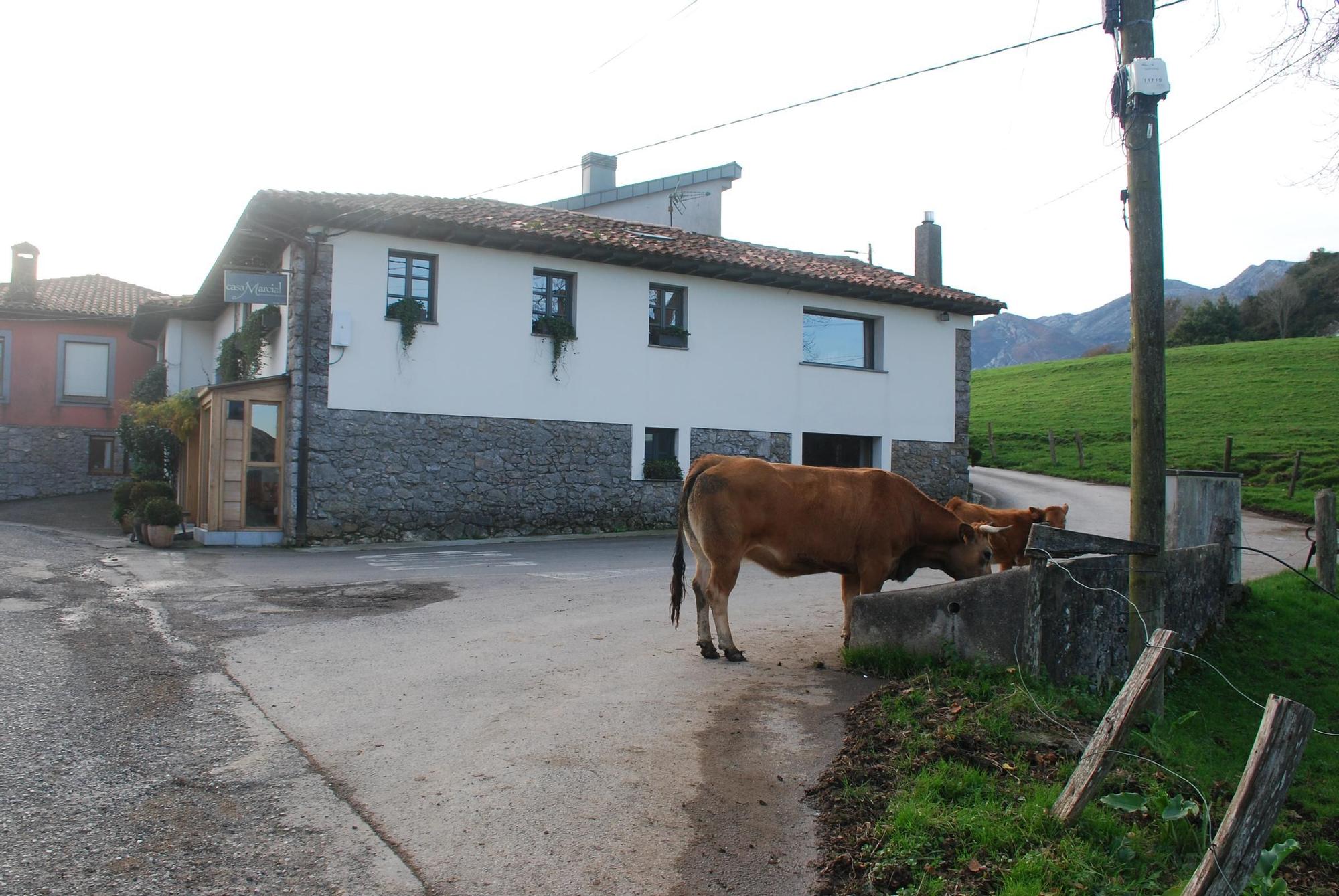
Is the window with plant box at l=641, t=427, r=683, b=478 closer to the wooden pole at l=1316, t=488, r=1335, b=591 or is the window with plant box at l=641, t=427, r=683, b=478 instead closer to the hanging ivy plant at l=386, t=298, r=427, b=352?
the hanging ivy plant at l=386, t=298, r=427, b=352

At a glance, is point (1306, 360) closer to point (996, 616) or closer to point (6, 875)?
point (996, 616)

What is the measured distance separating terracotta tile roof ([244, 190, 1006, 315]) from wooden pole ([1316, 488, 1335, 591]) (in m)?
12.2

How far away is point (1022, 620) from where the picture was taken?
6176 millimetres

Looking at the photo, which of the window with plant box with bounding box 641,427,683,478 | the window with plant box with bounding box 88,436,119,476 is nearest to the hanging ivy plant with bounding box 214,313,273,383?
the window with plant box with bounding box 641,427,683,478

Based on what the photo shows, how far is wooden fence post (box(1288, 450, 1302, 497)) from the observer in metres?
26.8

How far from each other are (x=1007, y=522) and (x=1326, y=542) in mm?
4279

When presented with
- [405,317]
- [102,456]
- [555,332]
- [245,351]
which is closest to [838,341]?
[555,332]

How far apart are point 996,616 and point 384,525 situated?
1316 centimetres

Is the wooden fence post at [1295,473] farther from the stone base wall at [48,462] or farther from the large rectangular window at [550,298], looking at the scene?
the stone base wall at [48,462]

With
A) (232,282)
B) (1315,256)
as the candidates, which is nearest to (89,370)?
(232,282)

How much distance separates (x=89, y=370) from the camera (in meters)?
30.3

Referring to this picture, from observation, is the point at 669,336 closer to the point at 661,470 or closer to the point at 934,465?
the point at 661,470

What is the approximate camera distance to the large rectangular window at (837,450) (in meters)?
22.9

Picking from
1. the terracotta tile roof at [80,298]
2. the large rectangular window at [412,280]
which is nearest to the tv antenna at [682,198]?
the large rectangular window at [412,280]
